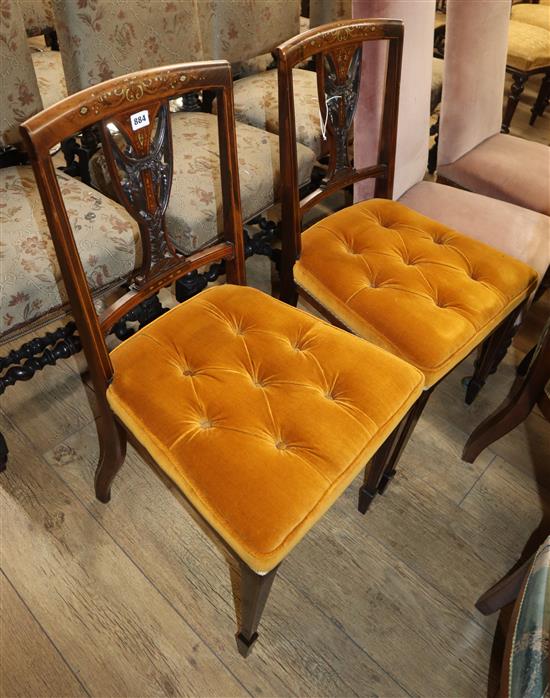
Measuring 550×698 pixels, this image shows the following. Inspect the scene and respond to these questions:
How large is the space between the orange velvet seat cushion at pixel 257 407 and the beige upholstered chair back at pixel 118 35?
0.65 metres

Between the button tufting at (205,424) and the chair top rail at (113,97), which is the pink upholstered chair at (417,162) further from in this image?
the button tufting at (205,424)

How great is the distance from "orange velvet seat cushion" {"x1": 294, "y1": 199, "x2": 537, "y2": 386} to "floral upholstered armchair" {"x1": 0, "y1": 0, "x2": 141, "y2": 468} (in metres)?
0.38

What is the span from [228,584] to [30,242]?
2.40 ft

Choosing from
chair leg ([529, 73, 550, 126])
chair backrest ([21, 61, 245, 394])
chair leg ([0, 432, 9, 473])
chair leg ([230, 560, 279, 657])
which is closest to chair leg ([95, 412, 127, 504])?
chair backrest ([21, 61, 245, 394])

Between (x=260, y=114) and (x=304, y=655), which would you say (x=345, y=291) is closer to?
(x=304, y=655)

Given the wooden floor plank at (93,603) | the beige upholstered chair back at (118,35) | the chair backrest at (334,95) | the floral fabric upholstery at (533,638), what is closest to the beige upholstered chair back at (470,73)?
the chair backrest at (334,95)

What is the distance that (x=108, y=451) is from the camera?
984 mm

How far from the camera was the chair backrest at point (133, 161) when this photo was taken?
25.8 inches

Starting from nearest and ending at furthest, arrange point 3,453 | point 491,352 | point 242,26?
point 3,453 → point 491,352 → point 242,26

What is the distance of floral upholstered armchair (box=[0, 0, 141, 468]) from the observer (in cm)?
96

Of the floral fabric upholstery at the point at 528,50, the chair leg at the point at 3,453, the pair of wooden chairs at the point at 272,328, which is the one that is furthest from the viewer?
the floral fabric upholstery at the point at 528,50

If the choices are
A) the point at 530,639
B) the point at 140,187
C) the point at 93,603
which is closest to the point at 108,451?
the point at 93,603

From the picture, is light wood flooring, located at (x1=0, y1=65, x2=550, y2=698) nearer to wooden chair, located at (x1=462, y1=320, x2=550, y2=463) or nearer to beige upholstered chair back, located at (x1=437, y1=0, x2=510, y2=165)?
wooden chair, located at (x1=462, y1=320, x2=550, y2=463)

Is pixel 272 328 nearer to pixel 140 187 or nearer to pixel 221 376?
pixel 221 376
